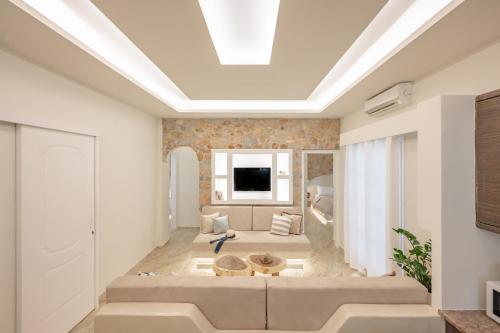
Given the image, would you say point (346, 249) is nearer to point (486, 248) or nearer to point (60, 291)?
point (486, 248)

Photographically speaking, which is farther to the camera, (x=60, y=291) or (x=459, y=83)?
(x=60, y=291)

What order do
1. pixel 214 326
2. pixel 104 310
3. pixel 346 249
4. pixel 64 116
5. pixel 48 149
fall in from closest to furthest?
1. pixel 104 310
2. pixel 214 326
3. pixel 48 149
4. pixel 64 116
5. pixel 346 249

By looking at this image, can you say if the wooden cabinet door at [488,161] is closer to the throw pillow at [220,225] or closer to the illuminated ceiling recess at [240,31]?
the illuminated ceiling recess at [240,31]

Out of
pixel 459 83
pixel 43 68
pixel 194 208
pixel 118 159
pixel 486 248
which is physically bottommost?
pixel 194 208

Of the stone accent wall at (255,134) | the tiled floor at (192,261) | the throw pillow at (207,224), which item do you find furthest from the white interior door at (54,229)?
the stone accent wall at (255,134)

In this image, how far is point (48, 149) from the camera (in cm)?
243

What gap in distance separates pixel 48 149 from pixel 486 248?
3.72m

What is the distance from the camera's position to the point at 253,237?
436cm

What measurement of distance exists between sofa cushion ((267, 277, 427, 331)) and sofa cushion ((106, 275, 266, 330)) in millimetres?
103

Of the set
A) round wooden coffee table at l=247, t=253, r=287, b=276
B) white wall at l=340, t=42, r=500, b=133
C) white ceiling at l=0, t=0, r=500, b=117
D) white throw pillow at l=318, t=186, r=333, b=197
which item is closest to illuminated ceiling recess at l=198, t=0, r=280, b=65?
white ceiling at l=0, t=0, r=500, b=117

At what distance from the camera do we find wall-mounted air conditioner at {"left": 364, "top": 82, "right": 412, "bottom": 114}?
2.86 metres

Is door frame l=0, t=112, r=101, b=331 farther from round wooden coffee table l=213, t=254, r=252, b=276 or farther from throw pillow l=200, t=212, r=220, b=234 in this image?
throw pillow l=200, t=212, r=220, b=234

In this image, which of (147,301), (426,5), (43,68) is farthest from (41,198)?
(426,5)

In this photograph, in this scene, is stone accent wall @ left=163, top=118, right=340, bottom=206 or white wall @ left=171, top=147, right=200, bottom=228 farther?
white wall @ left=171, top=147, right=200, bottom=228
